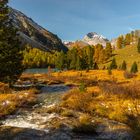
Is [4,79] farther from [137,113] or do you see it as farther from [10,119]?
[137,113]

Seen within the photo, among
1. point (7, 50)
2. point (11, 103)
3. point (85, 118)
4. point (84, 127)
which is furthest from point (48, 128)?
point (7, 50)

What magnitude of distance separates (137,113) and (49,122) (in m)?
6.90

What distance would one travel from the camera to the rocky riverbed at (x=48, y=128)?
1935 cm

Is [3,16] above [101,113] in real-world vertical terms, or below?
above

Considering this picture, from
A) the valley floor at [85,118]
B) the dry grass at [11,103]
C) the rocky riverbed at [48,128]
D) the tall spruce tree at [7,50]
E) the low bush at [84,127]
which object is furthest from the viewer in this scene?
the tall spruce tree at [7,50]

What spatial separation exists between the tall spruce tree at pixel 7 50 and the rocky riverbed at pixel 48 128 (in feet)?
49.5

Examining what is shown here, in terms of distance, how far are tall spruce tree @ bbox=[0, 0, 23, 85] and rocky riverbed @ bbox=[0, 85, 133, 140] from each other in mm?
15099

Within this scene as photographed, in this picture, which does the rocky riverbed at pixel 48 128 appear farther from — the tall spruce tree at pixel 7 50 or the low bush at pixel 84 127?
the tall spruce tree at pixel 7 50

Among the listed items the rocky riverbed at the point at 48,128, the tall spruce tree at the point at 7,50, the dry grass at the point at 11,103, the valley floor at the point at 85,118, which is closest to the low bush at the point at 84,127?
the valley floor at the point at 85,118

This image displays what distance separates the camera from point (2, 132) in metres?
19.9

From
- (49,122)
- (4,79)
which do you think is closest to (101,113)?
(49,122)

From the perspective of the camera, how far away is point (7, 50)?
41.0m

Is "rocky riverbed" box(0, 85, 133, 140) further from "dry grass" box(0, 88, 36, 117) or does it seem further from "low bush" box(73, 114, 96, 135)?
"dry grass" box(0, 88, 36, 117)

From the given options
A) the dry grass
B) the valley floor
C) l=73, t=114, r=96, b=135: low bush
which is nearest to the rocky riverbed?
the valley floor
